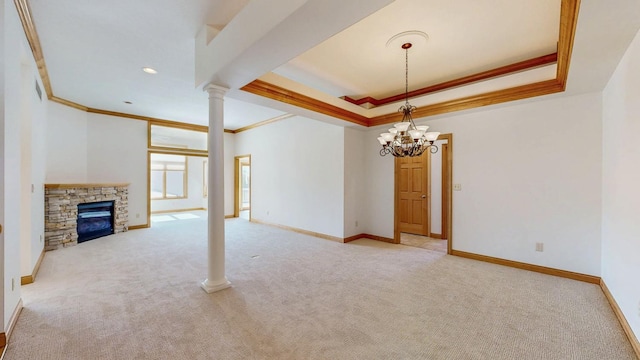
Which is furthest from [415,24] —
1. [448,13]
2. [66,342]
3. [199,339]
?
[66,342]

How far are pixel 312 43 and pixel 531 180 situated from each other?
3551 millimetres

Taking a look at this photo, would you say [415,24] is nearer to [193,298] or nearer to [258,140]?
[193,298]

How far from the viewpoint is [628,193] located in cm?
216

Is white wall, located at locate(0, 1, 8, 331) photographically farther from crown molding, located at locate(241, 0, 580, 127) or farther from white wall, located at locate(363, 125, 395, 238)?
white wall, located at locate(363, 125, 395, 238)

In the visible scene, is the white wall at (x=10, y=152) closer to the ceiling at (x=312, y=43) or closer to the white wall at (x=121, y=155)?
the ceiling at (x=312, y=43)

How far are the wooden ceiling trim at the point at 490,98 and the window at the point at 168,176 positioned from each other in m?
8.64

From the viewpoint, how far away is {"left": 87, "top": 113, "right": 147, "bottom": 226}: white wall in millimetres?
5602

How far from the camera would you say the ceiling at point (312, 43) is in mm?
1864

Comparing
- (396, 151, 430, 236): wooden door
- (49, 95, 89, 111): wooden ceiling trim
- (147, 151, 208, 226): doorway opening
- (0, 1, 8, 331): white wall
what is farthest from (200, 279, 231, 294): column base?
(147, 151, 208, 226): doorway opening

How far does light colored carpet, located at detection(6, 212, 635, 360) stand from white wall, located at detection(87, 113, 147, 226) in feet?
7.84

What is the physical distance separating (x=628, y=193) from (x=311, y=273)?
10.6ft

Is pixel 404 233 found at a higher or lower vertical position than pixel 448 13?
lower

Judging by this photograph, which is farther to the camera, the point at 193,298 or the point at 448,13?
the point at 193,298

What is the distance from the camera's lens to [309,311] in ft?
7.88
